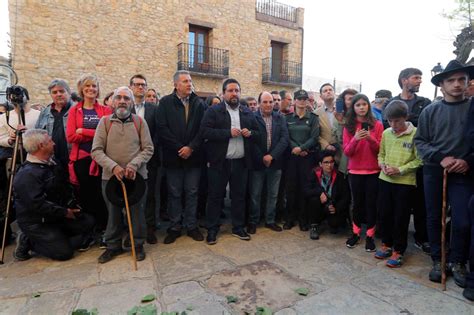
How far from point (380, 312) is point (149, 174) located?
109 inches

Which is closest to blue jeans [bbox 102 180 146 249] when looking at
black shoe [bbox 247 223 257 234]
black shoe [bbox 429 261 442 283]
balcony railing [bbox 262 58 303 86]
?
black shoe [bbox 247 223 257 234]

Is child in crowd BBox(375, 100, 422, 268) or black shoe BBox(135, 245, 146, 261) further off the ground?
child in crowd BBox(375, 100, 422, 268)

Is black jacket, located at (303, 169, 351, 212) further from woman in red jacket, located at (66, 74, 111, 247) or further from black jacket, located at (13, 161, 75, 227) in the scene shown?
black jacket, located at (13, 161, 75, 227)

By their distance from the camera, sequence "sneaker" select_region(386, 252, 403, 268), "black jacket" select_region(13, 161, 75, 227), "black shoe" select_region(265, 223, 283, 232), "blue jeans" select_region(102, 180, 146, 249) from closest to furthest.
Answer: "sneaker" select_region(386, 252, 403, 268), "black jacket" select_region(13, 161, 75, 227), "blue jeans" select_region(102, 180, 146, 249), "black shoe" select_region(265, 223, 283, 232)

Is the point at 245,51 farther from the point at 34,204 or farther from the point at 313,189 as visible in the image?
the point at 34,204

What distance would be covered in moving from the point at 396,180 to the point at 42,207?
3535 mm

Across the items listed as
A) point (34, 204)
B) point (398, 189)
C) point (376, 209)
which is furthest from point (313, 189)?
point (34, 204)

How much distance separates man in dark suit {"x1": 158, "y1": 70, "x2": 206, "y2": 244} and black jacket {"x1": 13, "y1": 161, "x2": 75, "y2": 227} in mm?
1162

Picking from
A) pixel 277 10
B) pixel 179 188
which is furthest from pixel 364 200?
pixel 277 10

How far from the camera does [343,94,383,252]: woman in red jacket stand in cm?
334

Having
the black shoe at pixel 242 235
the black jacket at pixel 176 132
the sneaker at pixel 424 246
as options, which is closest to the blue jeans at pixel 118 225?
the black jacket at pixel 176 132

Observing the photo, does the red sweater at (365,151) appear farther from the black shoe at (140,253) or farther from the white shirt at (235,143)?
the black shoe at (140,253)

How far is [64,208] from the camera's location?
3.15 m

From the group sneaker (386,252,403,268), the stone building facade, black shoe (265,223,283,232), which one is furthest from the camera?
the stone building facade
